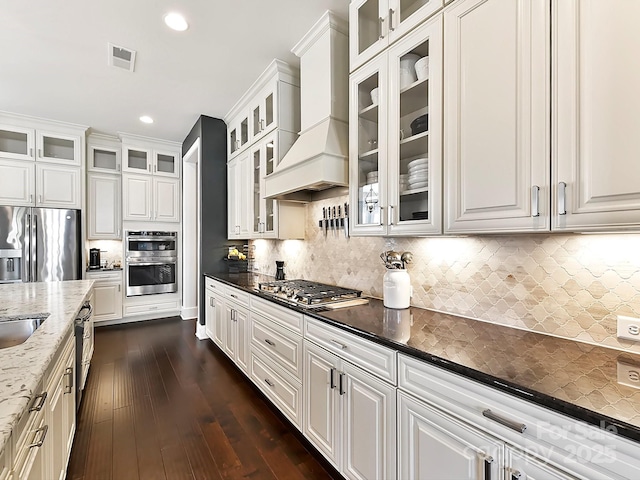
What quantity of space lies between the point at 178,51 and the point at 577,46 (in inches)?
111

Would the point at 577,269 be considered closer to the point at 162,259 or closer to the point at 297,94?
the point at 297,94

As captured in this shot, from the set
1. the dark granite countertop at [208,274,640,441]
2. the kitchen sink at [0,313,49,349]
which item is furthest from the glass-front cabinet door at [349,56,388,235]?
the kitchen sink at [0,313,49,349]

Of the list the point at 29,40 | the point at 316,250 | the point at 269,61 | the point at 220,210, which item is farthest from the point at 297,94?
the point at 29,40

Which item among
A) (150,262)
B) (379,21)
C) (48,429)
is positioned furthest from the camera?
(150,262)

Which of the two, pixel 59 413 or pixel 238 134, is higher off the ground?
pixel 238 134

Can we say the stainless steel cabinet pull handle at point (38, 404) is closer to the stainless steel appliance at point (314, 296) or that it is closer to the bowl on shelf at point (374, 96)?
the stainless steel appliance at point (314, 296)

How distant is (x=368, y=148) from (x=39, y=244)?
459 cm

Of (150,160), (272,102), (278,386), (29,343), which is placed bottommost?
(278,386)

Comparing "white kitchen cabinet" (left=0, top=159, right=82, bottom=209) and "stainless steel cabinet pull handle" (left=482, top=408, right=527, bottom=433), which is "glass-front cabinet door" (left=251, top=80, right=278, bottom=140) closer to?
"stainless steel cabinet pull handle" (left=482, top=408, right=527, bottom=433)

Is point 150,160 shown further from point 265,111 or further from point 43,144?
point 265,111

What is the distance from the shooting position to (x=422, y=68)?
5.29ft

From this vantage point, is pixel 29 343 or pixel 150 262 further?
pixel 150 262

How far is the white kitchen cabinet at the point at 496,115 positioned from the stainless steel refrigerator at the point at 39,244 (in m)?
4.95

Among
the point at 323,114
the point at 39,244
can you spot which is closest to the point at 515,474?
the point at 323,114
